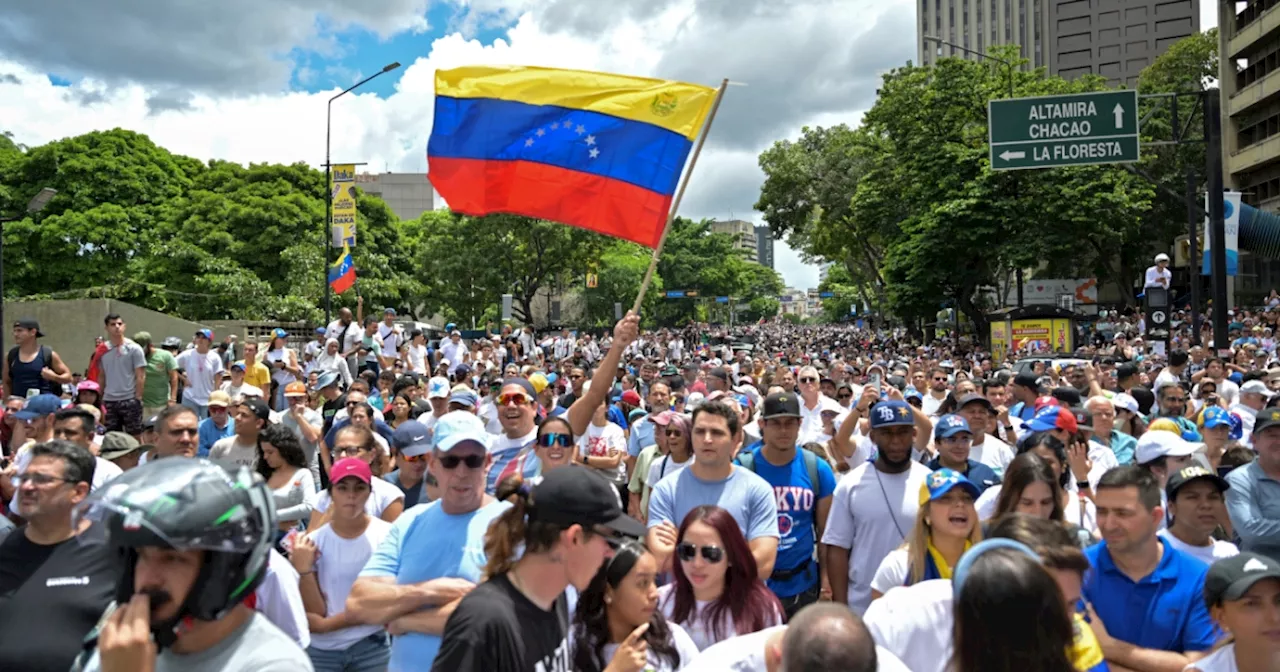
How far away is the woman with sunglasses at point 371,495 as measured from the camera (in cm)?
520

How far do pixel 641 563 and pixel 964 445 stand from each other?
3378 millimetres

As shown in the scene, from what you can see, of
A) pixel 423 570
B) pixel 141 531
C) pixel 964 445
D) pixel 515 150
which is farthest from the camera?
pixel 515 150

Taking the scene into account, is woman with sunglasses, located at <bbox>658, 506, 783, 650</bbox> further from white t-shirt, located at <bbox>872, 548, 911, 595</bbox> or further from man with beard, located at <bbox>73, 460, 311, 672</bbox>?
man with beard, located at <bbox>73, 460, 311, 672</bbox>

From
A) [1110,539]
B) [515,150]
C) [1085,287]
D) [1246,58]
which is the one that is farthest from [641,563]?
[1085,287]

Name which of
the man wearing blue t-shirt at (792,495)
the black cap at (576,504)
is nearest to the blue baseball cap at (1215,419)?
the man wearing blue t-shirt at (792,495)

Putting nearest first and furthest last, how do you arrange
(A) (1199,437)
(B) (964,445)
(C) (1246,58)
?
1. (B) (964,445)
2. (A) (1199,437)
3. (C) (1246,58)

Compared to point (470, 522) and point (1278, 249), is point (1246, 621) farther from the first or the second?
point (1278, 249)

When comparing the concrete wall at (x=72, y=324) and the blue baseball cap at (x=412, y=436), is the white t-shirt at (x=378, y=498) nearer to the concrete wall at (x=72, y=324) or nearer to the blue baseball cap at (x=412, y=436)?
the blue baseball cap at (x=412, y=436)

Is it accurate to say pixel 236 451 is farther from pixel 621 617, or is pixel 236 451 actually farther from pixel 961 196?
pixel 961 196

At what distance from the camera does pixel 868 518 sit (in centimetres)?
528

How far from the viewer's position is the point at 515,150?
7.13m

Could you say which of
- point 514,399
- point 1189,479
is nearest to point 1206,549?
point 1189,479

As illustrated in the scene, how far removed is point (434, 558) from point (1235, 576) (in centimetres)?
276

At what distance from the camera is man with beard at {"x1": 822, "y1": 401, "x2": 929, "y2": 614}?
5.24 meters
